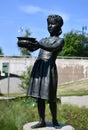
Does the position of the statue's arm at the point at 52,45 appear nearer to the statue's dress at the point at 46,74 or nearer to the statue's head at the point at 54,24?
the statue's dress at the point at 46,74

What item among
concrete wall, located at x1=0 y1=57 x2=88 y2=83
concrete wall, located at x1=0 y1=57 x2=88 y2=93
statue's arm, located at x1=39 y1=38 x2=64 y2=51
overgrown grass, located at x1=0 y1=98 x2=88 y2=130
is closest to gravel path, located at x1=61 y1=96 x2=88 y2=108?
overgrown grass, located at x1=0 y1=98 x2=88 y2=130

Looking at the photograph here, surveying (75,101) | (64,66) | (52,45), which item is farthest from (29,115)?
(64,66)

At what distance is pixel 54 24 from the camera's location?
646 centimetres

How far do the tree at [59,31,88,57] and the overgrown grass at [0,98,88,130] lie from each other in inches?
1554

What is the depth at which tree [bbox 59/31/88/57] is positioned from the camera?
184 feet

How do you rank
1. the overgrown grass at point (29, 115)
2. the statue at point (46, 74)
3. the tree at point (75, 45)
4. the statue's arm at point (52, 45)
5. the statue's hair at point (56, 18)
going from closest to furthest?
the statue's arm at point (52, 45) → the statue at point (46, 74) → the statue's hair at point (56, 18) → the overgrown grass at point (29, 115) → the tree at point (75, 45)

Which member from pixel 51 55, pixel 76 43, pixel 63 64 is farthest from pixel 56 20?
pixel 76 43

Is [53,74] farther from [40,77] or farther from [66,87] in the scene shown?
[66,87]

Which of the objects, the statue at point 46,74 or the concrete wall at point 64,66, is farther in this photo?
the concrete wall at point 64,66

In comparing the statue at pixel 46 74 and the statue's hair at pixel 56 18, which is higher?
the statue's hair at pixel 56 18

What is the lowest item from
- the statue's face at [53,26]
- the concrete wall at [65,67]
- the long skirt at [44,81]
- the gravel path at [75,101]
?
the concrete wall at [65,67]

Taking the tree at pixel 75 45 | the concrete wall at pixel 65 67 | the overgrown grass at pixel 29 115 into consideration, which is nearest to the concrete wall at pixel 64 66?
the concrete wall at pixel 65 67

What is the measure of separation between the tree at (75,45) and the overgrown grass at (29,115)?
39476mm

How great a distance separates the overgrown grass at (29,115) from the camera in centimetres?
1126
